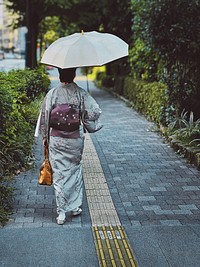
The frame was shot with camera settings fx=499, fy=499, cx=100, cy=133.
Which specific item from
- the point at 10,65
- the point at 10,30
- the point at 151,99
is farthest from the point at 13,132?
the point at 10,30

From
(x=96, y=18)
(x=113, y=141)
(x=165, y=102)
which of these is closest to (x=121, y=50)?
(x=113, y=141)

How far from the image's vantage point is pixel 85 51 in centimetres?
532

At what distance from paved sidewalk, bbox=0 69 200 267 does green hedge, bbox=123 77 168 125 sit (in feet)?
8.14

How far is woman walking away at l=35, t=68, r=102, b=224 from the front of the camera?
17.6 feet

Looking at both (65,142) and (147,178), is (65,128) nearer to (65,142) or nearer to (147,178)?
(65,142)

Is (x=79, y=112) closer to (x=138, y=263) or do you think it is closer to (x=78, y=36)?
(x=78, y=36)

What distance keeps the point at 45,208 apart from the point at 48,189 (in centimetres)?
80

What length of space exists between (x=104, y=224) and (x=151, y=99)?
8.28 meters

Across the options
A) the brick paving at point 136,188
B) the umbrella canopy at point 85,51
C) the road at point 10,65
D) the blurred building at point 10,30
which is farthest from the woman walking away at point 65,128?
the blurred building at point 10,30

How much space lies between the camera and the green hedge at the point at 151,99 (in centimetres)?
1190

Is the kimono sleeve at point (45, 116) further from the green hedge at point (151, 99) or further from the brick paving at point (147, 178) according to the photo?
the green hedge at point (151, 99)

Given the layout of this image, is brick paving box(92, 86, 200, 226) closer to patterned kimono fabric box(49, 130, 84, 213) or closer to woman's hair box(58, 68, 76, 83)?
patterned kimono fabric box(49, 130, 84, 213)

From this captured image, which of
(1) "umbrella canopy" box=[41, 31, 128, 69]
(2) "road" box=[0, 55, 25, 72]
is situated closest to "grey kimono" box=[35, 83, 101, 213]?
(1) "umbrella canopy" box=[41, 31, 128, 69]

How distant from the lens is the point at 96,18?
929 inches
